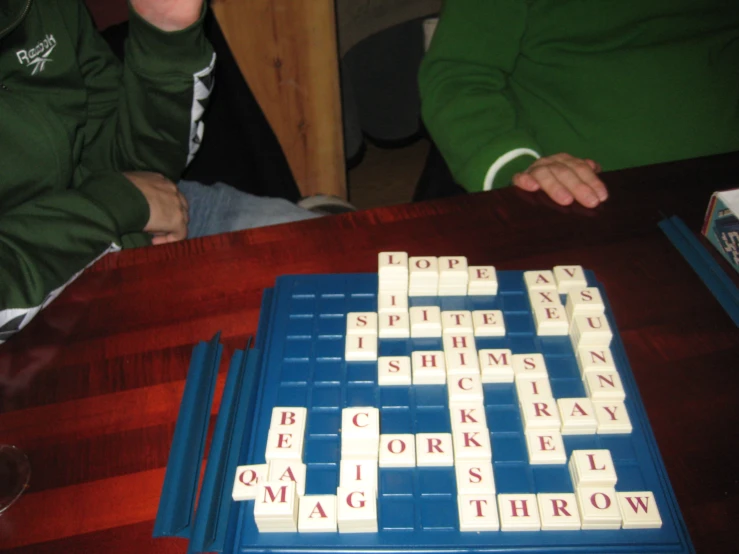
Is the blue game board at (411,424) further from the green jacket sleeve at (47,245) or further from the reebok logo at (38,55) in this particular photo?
the reebok logo at (38,55)

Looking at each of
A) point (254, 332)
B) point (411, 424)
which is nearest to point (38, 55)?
point (254, 332)

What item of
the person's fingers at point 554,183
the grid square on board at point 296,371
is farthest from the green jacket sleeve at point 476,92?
the grid square on board at point 296,371

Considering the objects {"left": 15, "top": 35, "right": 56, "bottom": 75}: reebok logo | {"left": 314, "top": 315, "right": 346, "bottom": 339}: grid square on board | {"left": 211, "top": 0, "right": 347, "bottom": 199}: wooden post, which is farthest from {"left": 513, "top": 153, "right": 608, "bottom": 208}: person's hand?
{"left": 211, "top": 0, "right": 347, "bottom": 199}: wooden post

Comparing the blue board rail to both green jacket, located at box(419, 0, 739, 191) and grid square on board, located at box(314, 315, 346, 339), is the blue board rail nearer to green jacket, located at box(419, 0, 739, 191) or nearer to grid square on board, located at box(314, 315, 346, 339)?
grid square on board, located at box(314, 315, 346, 339)

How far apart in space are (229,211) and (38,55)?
380 millimetres

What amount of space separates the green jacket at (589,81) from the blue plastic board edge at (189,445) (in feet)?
1.89

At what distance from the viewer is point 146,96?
36.7 inches

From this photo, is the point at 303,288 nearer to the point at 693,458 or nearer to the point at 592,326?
the point at 592,326

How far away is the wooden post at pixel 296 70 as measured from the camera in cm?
144

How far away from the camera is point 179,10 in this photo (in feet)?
2.74

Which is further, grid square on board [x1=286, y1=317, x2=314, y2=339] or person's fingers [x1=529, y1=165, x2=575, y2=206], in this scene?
person's fingers [x1=529, y1=165, x2=575, y2=206]

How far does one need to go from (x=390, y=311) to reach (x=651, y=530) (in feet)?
1.04

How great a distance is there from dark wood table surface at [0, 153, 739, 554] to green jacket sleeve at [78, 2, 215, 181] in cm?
33

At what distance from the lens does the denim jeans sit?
3.31ft
